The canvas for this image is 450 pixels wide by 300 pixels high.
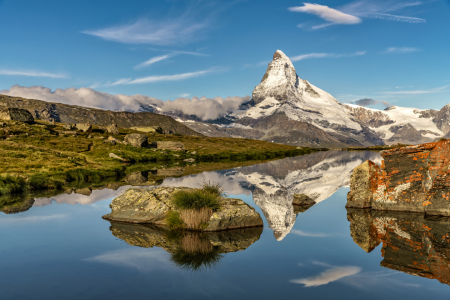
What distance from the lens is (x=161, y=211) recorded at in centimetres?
2008

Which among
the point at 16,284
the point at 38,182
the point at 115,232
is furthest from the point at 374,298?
the point at 38,182

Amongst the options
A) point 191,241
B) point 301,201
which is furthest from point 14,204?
point 301,201

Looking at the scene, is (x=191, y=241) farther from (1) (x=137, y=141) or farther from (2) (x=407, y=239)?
(1) (x=137, y=141)

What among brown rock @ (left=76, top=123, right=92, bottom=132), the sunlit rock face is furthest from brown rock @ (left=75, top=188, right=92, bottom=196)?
brown rock @ (left=76, top=123, right=92, bottom=132)

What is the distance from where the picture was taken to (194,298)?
1030cm

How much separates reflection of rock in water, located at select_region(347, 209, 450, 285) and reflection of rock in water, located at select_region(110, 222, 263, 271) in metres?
5.80

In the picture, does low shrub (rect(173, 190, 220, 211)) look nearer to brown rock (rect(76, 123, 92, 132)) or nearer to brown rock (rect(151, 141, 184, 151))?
brown rock (rect(151, 141, 184, 151))

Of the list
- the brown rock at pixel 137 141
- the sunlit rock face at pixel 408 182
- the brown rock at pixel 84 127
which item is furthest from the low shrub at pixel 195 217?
the brown rock at pixel 84 127

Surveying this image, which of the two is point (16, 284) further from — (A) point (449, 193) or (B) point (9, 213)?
(A) point (449, 193)

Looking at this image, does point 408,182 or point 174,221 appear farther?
point 408,182

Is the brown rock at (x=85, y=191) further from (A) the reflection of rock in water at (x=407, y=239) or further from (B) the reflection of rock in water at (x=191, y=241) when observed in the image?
(A) the reflection of rock in water at (x=407, y=239)

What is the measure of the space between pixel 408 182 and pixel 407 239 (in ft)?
27.0

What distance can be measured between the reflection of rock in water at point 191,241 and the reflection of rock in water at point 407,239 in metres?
5.80

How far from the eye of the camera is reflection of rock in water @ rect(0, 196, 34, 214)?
24.8 metres
